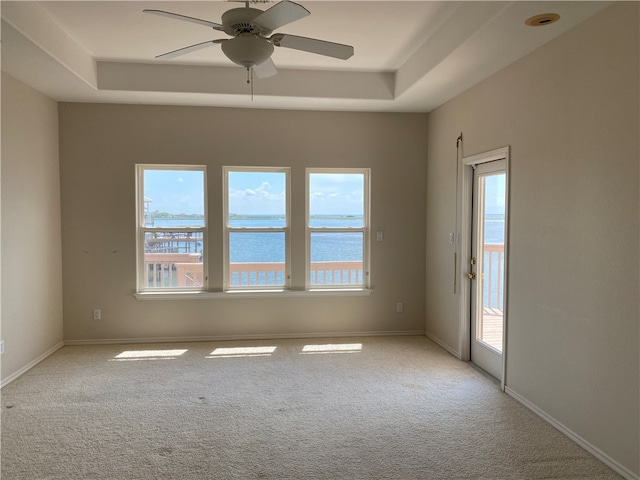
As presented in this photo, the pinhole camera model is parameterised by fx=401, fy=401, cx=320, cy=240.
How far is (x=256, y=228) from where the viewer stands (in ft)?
15.7

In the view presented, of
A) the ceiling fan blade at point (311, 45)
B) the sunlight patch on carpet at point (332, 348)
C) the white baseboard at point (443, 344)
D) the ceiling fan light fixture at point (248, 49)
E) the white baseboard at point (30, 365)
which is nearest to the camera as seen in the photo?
the ceiling fan light fixture at point (248, 49)

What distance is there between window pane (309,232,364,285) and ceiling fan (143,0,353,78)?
8.82 ft

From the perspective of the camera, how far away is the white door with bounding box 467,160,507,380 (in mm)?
3572

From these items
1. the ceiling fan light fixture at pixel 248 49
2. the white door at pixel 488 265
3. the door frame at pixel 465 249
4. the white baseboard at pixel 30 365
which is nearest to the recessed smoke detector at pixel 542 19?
the white door at pixel 488 265

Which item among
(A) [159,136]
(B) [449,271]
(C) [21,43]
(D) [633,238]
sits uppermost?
(C) [21,43]

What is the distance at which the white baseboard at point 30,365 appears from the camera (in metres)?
3.47

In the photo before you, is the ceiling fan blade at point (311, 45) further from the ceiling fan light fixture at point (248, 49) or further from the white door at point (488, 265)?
the white door at point (488, 265)

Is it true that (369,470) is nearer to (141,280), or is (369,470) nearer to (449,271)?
(449,271)

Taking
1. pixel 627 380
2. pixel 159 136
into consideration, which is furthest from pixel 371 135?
pixel 627 380

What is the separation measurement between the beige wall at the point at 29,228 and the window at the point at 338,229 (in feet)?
9.14

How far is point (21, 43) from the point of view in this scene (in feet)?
9.60

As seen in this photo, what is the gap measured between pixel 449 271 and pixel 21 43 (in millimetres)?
4250

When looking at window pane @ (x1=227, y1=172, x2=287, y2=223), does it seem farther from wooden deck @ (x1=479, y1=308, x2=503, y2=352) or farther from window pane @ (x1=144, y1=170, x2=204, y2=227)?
wooden deck @ (x1=479, y1=308, x2=503, y2=352)

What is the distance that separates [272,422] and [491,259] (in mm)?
2409
